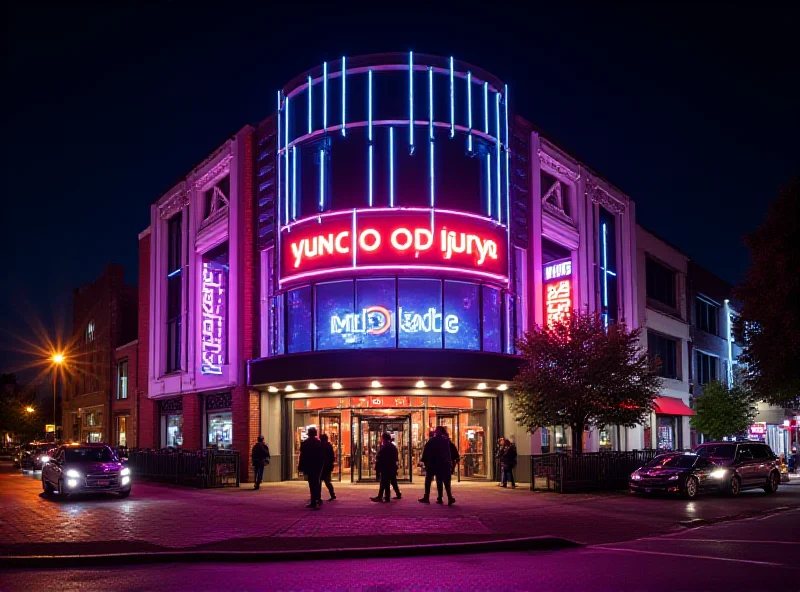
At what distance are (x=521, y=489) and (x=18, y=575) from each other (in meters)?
18.2

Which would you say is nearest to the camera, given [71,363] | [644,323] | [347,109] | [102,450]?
[102,450]

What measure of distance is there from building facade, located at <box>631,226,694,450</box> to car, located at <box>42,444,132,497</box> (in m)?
25.2

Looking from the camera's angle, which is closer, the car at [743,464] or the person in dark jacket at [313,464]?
the person in dark jacket at [313,464]

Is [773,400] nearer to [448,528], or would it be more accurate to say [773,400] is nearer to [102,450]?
[448,528]

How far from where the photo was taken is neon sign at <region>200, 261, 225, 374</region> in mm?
33344

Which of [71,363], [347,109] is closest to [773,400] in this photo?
[347,109]

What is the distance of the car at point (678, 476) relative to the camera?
80.7 ft

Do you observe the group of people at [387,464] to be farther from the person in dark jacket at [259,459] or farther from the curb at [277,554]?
the curb at [277,554]

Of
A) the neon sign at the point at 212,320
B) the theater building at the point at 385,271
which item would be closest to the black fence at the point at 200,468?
the theater building at the point at 385,271

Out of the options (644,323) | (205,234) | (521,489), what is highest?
(205,234)

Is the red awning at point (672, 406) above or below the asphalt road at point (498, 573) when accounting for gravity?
above

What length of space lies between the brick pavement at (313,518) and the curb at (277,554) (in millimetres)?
504

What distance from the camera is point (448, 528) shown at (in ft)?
53.8

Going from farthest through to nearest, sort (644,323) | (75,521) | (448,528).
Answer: (644,323) < (75,521) < (448,528)
